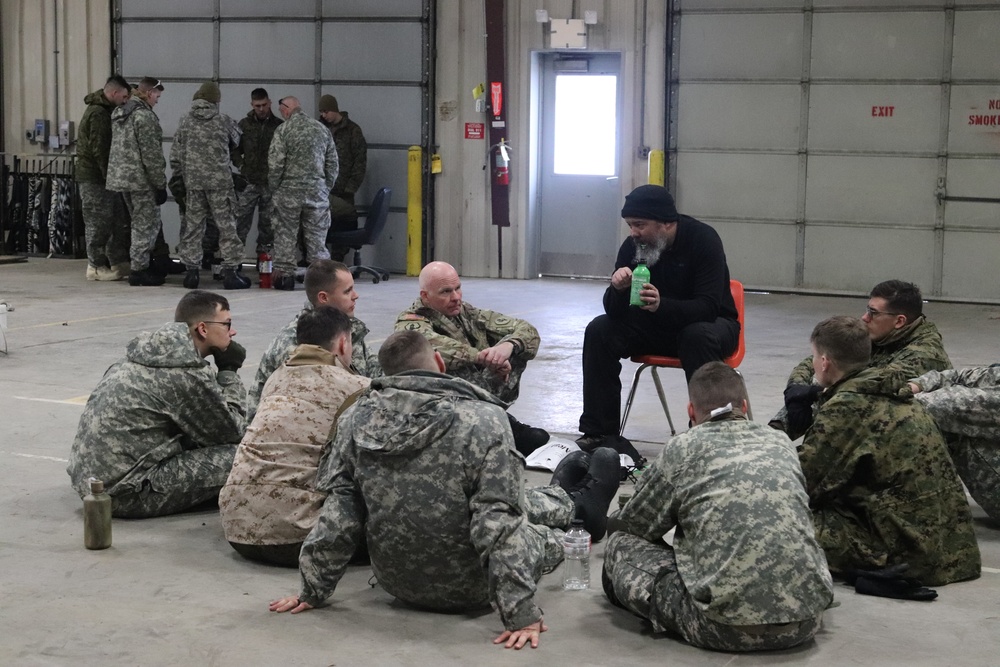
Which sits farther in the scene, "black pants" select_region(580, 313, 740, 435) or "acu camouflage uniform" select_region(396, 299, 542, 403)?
"black pants" select_region(580, 313, 740, 435)

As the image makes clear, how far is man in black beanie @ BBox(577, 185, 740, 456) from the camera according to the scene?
6.14 meters

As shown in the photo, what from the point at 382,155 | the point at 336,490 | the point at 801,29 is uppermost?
the point at 801,29

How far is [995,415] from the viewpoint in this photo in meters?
4.80

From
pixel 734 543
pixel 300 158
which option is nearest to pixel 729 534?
pixel 734 543

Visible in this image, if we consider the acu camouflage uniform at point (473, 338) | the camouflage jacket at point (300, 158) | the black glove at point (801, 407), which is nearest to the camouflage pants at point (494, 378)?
the acu camouflage uniform at point (473, 338)

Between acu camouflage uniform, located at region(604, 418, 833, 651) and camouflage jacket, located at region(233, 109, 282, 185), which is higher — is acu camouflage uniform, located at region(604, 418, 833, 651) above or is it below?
below

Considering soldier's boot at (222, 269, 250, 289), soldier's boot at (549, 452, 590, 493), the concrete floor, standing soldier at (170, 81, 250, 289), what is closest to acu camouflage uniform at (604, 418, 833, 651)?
the concrete floor

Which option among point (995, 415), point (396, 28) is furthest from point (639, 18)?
point (995, 415)

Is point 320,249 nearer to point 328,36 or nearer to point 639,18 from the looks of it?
point 328,36

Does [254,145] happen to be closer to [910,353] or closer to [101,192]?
[101,192]

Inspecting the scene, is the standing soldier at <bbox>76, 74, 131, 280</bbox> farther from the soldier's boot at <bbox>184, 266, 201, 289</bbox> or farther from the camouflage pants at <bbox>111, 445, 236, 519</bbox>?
the camouflage pants at <bbox>111, 445, 236, 519</bbox>

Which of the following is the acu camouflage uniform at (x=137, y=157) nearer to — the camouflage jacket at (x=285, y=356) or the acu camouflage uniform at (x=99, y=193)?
the acu camouflage uniform at (x=99, y=193)

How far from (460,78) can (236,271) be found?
11.1 ft

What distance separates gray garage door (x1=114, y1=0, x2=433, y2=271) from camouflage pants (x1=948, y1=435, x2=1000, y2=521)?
399 inches
